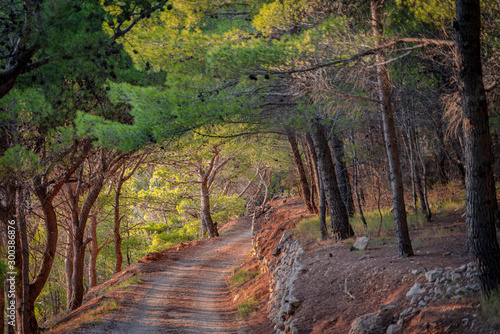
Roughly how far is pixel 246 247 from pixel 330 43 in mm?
15446

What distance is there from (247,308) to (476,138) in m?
7.52

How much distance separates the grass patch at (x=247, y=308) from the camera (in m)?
10.1

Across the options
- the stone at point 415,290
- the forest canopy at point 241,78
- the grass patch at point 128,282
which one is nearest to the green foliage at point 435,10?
the forest canopy at point 241,78

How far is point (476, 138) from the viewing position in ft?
15.9

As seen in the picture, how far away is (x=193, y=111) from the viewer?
24.8 feet

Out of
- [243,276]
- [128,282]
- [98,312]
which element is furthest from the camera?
[243,276]

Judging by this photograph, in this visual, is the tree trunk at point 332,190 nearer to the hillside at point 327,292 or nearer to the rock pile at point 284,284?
the hillside at point 327,292

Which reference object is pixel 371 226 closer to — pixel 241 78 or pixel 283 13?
pixel 241 78

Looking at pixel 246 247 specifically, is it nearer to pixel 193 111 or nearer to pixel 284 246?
pixel 284 246

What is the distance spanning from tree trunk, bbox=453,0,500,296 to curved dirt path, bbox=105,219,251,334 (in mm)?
6163

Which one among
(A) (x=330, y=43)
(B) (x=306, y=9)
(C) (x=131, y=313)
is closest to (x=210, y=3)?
(B) (x=306, y=9)

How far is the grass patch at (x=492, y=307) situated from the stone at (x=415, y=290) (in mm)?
933

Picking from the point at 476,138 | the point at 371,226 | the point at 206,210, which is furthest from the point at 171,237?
the point at 476,138

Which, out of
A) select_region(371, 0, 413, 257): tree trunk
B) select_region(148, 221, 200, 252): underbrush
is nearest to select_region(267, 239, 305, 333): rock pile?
select_region(371, 0, 413, 257): tree trunk
